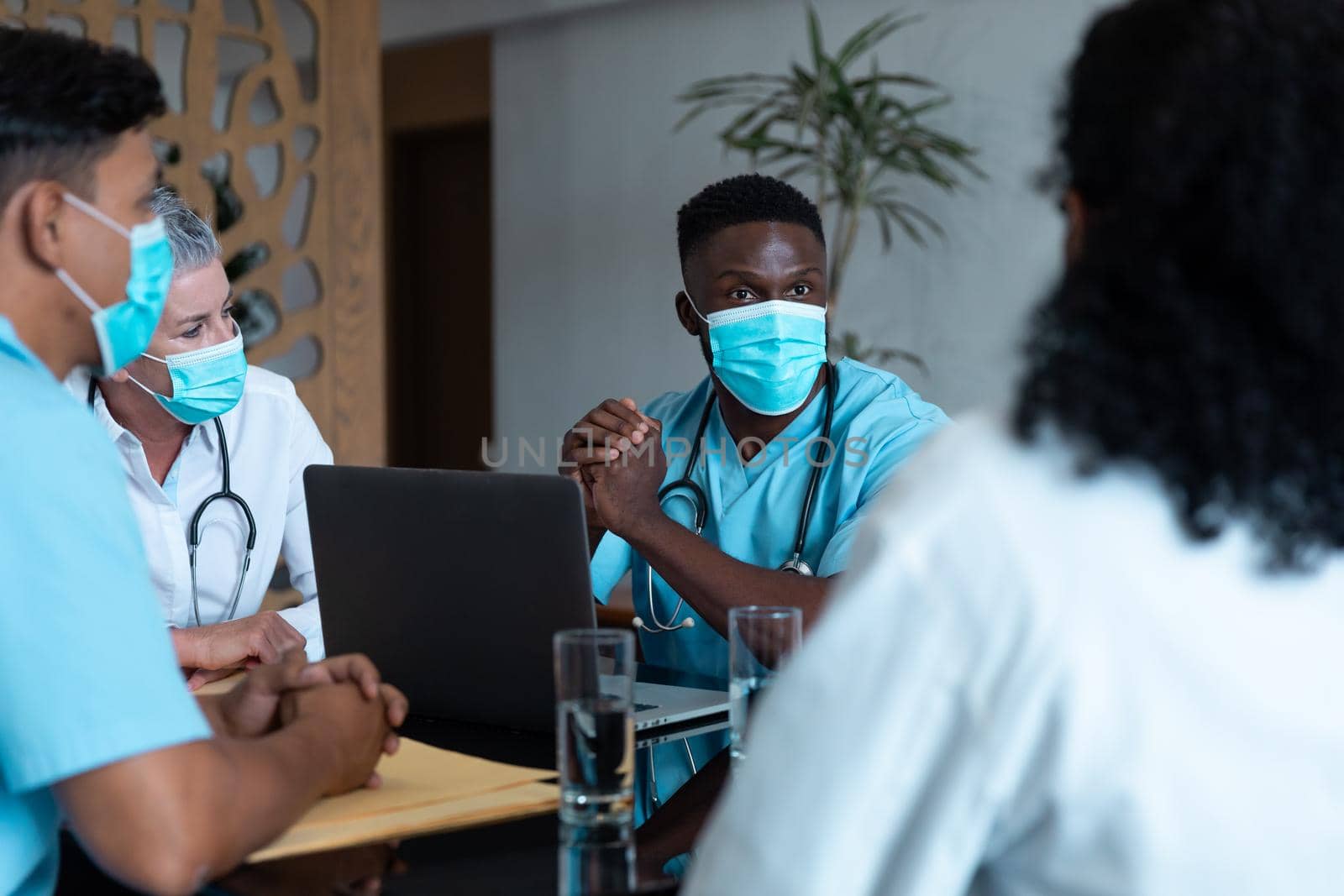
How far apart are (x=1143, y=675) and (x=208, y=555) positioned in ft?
5.67

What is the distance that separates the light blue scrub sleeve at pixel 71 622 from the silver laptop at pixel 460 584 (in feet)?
1.41

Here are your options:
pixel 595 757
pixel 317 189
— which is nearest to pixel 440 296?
pixel 317 189

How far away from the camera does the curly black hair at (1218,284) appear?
680 millimetres

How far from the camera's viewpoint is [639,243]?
4.79 metres

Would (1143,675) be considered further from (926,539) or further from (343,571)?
(343,571)

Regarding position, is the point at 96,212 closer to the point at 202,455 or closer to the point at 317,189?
the point at 202,455

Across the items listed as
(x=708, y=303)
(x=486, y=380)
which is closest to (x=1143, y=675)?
(x=708, y=303)

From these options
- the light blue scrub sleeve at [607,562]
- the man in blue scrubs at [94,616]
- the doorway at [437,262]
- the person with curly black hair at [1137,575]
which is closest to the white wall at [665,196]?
the doorway at [437,262]

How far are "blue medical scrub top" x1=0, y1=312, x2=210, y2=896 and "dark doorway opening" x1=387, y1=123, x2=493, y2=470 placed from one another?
513 centimetres

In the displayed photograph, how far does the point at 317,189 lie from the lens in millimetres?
4031

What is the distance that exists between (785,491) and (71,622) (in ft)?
3.87

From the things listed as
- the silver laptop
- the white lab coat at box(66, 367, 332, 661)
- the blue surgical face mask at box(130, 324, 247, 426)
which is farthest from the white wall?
the silver laptop

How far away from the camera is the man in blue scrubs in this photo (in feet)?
2.95

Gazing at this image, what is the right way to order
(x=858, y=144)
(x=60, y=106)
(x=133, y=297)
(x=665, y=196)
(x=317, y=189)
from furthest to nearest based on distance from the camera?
(x=665, y=196), (x=317, y=189), (x=858, y=144), (x=133, y=297), (x=60, y=106)
